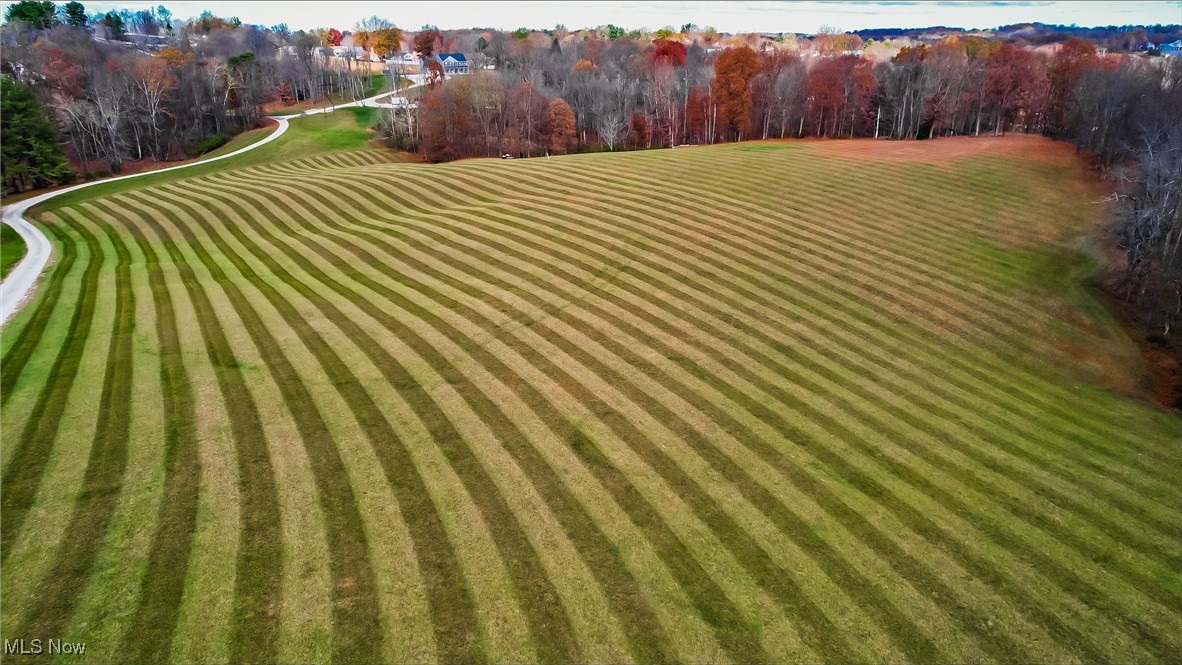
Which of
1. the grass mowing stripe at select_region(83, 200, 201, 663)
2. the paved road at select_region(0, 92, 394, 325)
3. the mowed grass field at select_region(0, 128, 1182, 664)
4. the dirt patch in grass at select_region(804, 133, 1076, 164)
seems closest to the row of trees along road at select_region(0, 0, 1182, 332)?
the dirt patch in grass at select_region(804, 133, 1076, 164)

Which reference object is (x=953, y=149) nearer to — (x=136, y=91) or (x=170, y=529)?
(x=170, y=529)

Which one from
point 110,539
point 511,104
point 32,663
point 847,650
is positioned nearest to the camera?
point 32,663

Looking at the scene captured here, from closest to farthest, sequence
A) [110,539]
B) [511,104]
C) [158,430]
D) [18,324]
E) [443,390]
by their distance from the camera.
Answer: [110,539] → [158,430] → [443,390] → [18,324] → [511,104]

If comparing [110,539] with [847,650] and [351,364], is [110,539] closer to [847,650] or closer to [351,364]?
[351,364]

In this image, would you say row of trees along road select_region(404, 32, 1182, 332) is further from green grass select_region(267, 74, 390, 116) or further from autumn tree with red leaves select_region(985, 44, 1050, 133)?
green grass select_region(267, 74, 390, 116)

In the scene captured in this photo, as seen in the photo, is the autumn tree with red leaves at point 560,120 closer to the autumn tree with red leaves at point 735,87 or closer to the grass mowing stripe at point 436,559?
the autumn tree with red leaves at point 735,87

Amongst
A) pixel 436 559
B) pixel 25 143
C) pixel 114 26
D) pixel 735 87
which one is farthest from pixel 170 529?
pixel 114 26

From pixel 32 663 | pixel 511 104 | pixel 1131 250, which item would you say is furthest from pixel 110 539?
pixel 511 104
